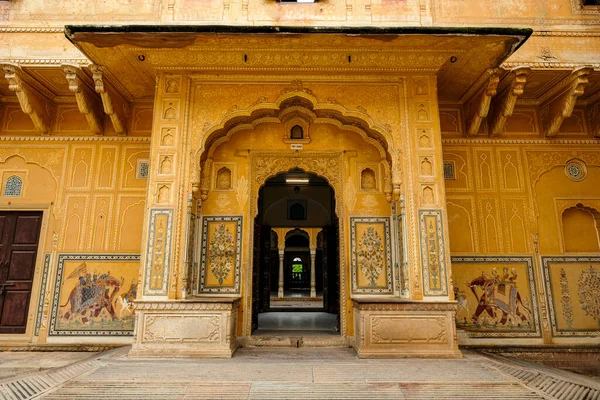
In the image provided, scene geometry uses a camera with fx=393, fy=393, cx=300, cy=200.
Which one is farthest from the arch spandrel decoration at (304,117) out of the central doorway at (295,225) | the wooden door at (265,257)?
the wooden door at (265,257)

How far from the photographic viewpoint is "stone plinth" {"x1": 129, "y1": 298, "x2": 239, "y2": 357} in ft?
18.0

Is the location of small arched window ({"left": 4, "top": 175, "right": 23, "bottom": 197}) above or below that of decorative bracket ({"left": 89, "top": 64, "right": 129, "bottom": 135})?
below

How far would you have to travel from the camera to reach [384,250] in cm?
677

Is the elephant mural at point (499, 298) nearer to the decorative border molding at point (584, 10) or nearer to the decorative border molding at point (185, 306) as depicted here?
the decorative border molding at point (185, 306)

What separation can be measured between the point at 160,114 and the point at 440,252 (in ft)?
16.1

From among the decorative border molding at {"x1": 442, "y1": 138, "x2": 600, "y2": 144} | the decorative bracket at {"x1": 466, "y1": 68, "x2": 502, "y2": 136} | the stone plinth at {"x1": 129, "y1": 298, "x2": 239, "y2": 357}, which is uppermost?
the decorative bracket at {"x1": 466, "y1": 68, "x2": 502, "y2": 136}

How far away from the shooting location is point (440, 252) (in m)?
5.94

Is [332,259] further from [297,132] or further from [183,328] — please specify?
[183,328]

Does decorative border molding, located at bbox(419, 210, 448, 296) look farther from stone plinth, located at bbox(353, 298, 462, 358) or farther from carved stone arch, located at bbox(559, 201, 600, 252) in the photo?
carved stone arch, located at bbox(559, 201, 600, 252)

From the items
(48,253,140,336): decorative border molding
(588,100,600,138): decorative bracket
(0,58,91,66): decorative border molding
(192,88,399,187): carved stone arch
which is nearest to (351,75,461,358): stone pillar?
(192,88,399,187): carved stone arch

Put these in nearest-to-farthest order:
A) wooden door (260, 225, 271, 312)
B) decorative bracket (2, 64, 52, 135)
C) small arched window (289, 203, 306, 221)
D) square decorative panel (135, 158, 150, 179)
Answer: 1. decorative bracket (2, 64, 52, 135)
2. square decorative panel (135, 158, 150, 179)
3. wooden door (260, 225, 271, 312)
4. small arched window (289, 203, 306, 221)

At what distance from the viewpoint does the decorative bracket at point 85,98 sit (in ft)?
21.1

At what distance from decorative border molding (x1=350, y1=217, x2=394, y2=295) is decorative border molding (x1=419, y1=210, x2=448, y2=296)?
34.3 inches

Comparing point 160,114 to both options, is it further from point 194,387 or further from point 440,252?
point 440,252
